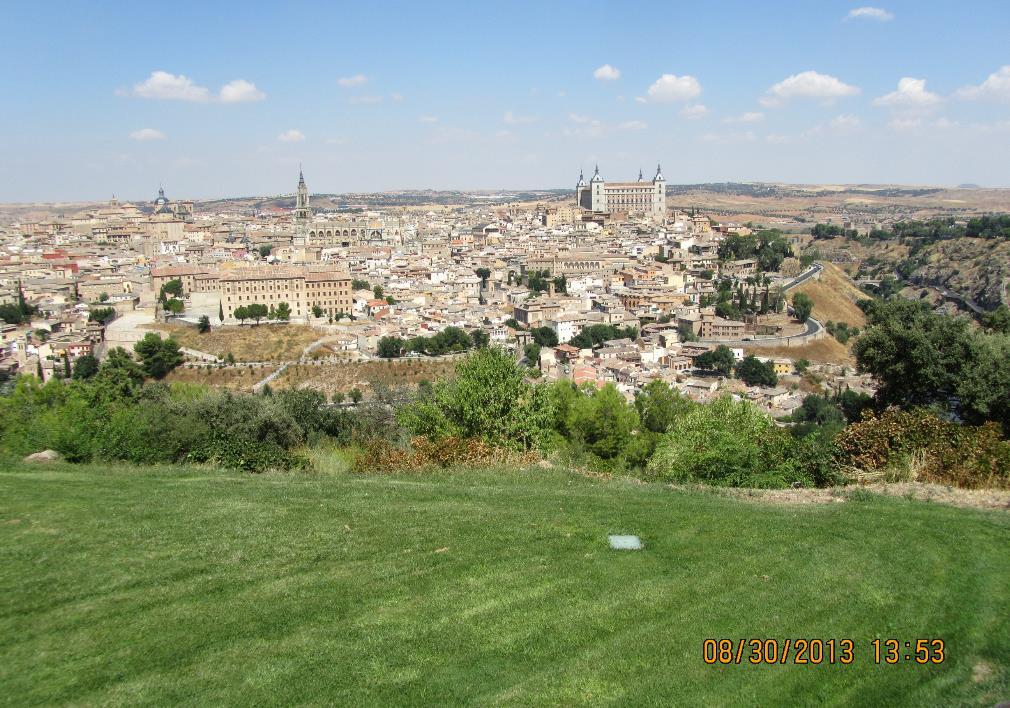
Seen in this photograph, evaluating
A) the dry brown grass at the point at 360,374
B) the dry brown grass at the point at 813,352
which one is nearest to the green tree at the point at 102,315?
the dry brown grass at the point at 360,374

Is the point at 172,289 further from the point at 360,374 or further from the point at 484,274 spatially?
the point at 484,274

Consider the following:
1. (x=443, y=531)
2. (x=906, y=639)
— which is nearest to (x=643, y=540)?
(x=443, y=531)

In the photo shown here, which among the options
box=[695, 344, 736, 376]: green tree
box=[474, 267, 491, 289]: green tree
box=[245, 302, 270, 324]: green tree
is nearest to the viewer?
box=[695, 344, 736, 376]: green tree

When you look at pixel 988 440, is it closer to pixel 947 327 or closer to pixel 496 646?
pixel 496 646

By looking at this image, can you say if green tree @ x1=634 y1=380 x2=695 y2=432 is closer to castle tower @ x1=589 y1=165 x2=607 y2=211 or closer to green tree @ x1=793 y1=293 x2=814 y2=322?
green tree @ x1=793 y1=293 x2=814 y2=322

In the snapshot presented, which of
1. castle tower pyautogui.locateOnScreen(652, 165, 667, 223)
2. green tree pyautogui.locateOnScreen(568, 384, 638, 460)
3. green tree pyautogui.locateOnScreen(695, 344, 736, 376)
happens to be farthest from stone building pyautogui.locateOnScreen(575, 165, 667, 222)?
green tree pyautogui.locateOnScreen(568, 384, 638, 460)

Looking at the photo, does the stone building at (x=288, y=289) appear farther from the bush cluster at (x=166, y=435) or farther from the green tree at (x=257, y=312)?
the bush cluster at (x=166, y=435)

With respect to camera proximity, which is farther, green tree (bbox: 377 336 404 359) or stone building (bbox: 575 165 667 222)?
stone building (bbox: 575 165 667 222)
